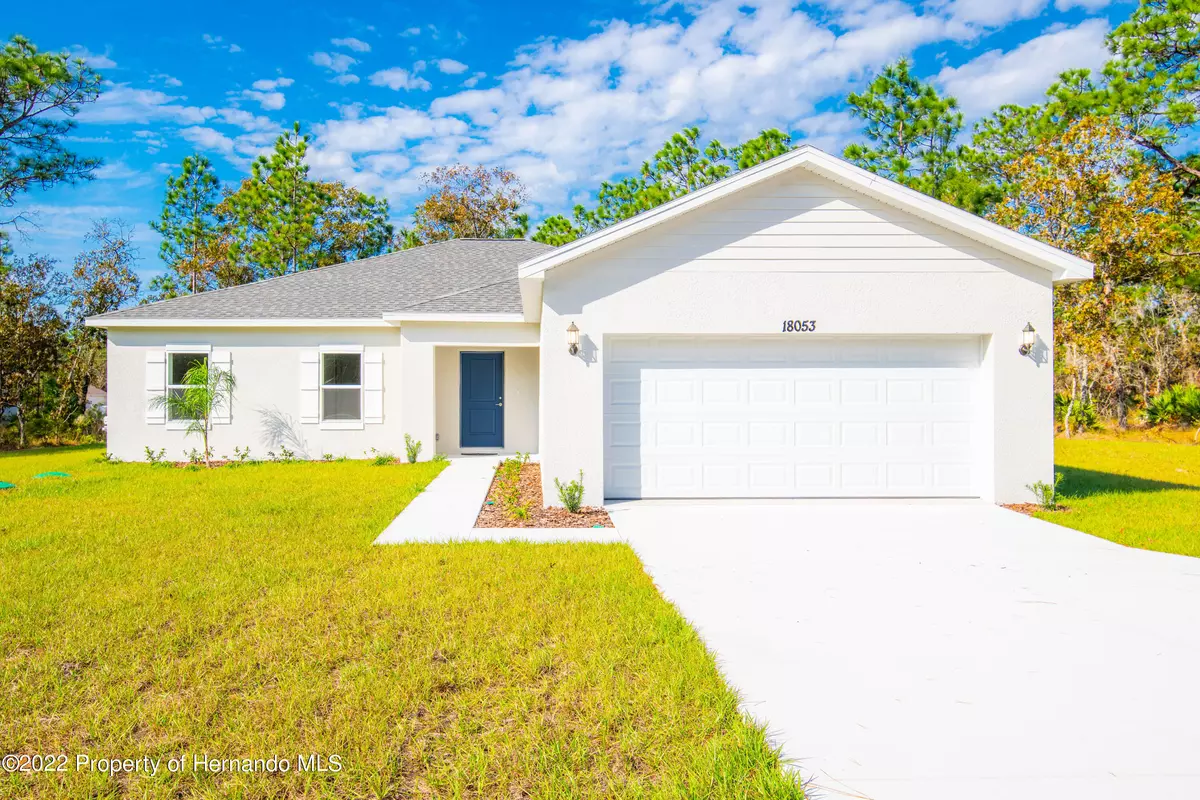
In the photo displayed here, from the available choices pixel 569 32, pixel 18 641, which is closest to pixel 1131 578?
pixel 18 641

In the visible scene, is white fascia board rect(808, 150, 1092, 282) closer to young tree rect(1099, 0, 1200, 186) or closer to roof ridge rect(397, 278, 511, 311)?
roof ridge rect(397, 278, 511, 311)

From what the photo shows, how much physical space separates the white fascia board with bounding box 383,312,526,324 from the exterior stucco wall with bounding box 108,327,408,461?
1209mm

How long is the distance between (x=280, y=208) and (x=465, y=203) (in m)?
7.77

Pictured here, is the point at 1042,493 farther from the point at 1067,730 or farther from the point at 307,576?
the point at 307,576

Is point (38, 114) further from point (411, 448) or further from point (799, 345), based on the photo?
point (799, 345)

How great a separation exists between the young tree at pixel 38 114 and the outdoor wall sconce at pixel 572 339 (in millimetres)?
20584

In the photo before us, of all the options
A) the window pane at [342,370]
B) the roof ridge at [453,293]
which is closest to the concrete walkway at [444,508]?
the window pane at [342,370]

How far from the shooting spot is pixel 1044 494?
7.98 m

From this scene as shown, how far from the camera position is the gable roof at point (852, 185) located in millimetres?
7773

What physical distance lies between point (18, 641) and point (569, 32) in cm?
1409

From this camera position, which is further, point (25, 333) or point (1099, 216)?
point (25, 333)

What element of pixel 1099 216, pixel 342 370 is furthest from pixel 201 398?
pixel 1099 216

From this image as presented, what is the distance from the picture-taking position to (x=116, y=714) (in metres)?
2.97

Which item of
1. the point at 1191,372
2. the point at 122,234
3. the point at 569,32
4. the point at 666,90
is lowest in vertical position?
the point at 1191,372
